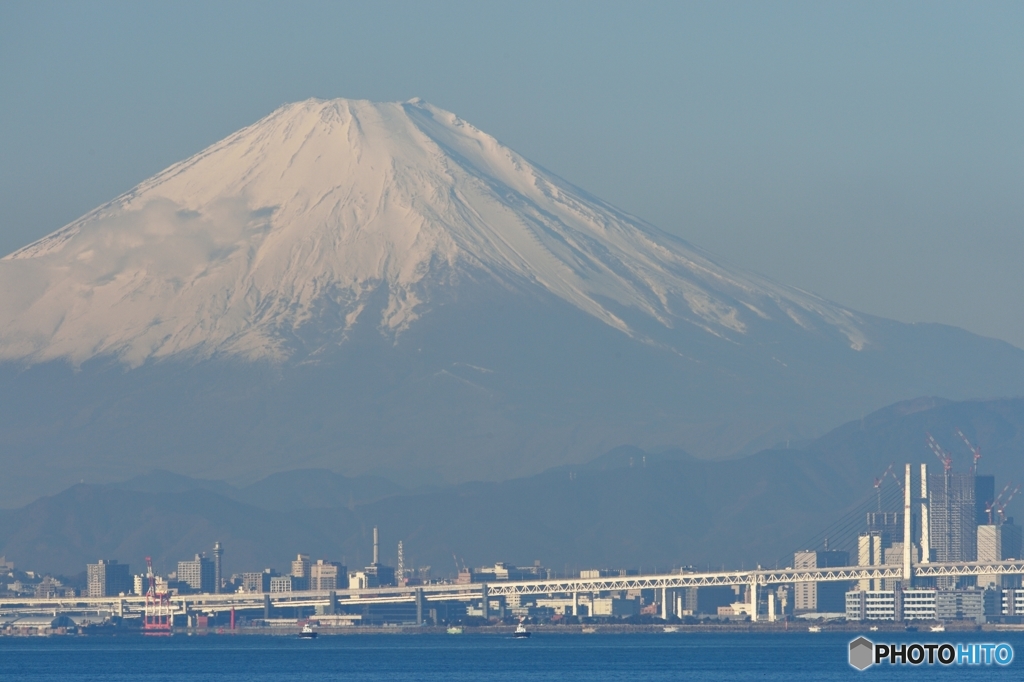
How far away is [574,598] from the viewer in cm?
15562

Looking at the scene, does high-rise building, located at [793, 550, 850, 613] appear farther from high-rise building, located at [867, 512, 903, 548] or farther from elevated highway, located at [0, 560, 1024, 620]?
high-rise building, located at [867, 512, 903, 548]

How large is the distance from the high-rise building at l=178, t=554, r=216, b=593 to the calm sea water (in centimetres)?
5209

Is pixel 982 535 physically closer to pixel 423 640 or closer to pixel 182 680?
pixel 423 640

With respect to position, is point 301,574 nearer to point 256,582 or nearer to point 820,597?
point 256,582

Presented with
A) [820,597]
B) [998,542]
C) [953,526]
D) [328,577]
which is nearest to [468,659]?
[820,597]

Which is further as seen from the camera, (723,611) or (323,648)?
(723,611)

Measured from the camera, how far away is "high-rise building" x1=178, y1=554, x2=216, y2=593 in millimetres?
188675

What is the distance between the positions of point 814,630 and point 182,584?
202 ft

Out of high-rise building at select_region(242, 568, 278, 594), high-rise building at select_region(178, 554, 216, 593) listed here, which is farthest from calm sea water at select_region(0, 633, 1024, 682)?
high-rise building at select_region(178, 554, 216, 593)

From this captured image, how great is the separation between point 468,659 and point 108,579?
93.0m

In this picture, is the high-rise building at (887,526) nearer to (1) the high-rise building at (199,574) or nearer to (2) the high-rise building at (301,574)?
(2) the high-rise building at (301,574)

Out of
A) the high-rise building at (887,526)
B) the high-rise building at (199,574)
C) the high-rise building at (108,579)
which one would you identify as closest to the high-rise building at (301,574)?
the high-rise building at (199,574)

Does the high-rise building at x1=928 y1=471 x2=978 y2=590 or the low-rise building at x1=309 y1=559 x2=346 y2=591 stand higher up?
the high-rise building at x1=928 y1=471 x2=978 y2=590

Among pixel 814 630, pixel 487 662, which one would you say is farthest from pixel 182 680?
pixel 814 630
